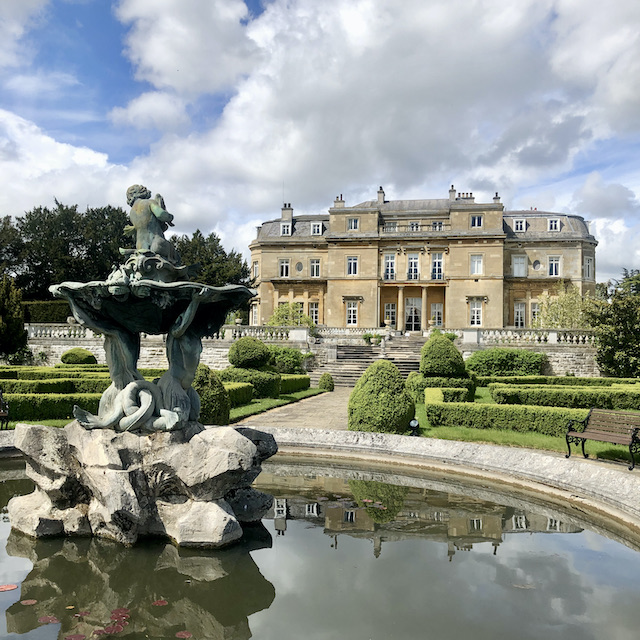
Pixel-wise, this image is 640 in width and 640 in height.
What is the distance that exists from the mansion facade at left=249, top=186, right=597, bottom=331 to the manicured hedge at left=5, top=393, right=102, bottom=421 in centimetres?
3097

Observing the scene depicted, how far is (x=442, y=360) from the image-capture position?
17.3m

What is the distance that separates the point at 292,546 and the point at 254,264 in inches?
1689

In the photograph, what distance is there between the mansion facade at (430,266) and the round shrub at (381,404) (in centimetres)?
3091

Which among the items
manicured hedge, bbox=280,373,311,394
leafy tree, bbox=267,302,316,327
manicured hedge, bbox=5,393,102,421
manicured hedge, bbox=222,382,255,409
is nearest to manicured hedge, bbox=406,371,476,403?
manicured hedge, bbox=280,373,311,394

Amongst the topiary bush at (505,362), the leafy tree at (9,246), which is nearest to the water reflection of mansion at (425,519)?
the topiary bush at (505,362)

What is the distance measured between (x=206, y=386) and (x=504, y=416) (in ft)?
21.2

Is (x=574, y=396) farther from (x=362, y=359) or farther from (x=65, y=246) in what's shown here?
(x=65, y=246)

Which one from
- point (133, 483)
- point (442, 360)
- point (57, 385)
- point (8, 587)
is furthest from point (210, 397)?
point (442, 360)

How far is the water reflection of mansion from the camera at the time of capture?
20.5 ft

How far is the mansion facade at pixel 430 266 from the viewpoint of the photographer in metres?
42.3

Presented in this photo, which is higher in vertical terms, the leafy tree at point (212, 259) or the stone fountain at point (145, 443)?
the leafy tree at point (212, 259)

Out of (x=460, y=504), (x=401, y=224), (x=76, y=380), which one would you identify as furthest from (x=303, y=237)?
(x=460, y=504)

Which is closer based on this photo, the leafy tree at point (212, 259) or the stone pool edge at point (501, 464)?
the stone pool edge at point (501, 464)

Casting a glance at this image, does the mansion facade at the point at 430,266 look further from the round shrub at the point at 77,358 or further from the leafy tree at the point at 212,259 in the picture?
the round shrub at the point at 77,358
